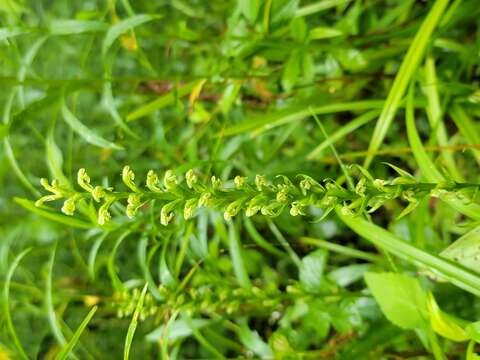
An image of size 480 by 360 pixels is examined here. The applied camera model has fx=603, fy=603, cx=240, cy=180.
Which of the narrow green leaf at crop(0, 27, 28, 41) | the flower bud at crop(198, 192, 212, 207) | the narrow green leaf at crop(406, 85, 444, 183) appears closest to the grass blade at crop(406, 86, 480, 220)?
the narrow green leaf at crop(406, 85, 444, 183)

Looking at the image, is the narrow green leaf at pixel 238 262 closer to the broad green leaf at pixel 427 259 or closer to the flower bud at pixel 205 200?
the broad green leaf at pixel 427 259

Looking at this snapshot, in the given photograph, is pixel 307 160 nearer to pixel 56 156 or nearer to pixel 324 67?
pixel 324 67

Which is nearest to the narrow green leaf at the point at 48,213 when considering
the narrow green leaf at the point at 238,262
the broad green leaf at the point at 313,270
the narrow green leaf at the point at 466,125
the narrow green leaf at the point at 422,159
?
the narrow green leaf at the point at 238,262

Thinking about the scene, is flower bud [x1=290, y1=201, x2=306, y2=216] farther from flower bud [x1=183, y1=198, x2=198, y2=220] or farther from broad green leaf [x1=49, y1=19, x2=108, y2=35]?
broad green leaf [x1=49, y1=19, x2=108, y2=35]

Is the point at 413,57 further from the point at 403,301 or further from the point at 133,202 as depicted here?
the point at 133,202

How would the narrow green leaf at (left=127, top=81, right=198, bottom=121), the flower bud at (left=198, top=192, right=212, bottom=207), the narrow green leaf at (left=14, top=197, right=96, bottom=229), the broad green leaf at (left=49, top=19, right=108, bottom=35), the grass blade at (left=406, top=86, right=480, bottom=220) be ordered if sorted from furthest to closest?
the narrow green leaf at (left=127, top=81, right=198, bottom=121)
the broad green leaf at (left=49, top=19, right=108, bottom=35)
the narrow green leaf at (left=14, top=197, right=96, bottom=229)
the grass blade at (left=406, top=86, right=480, bottom=220)
the flower bud at (left=198, top=192, right=212, bottom=207)

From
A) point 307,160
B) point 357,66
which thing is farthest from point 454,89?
point 307,160
